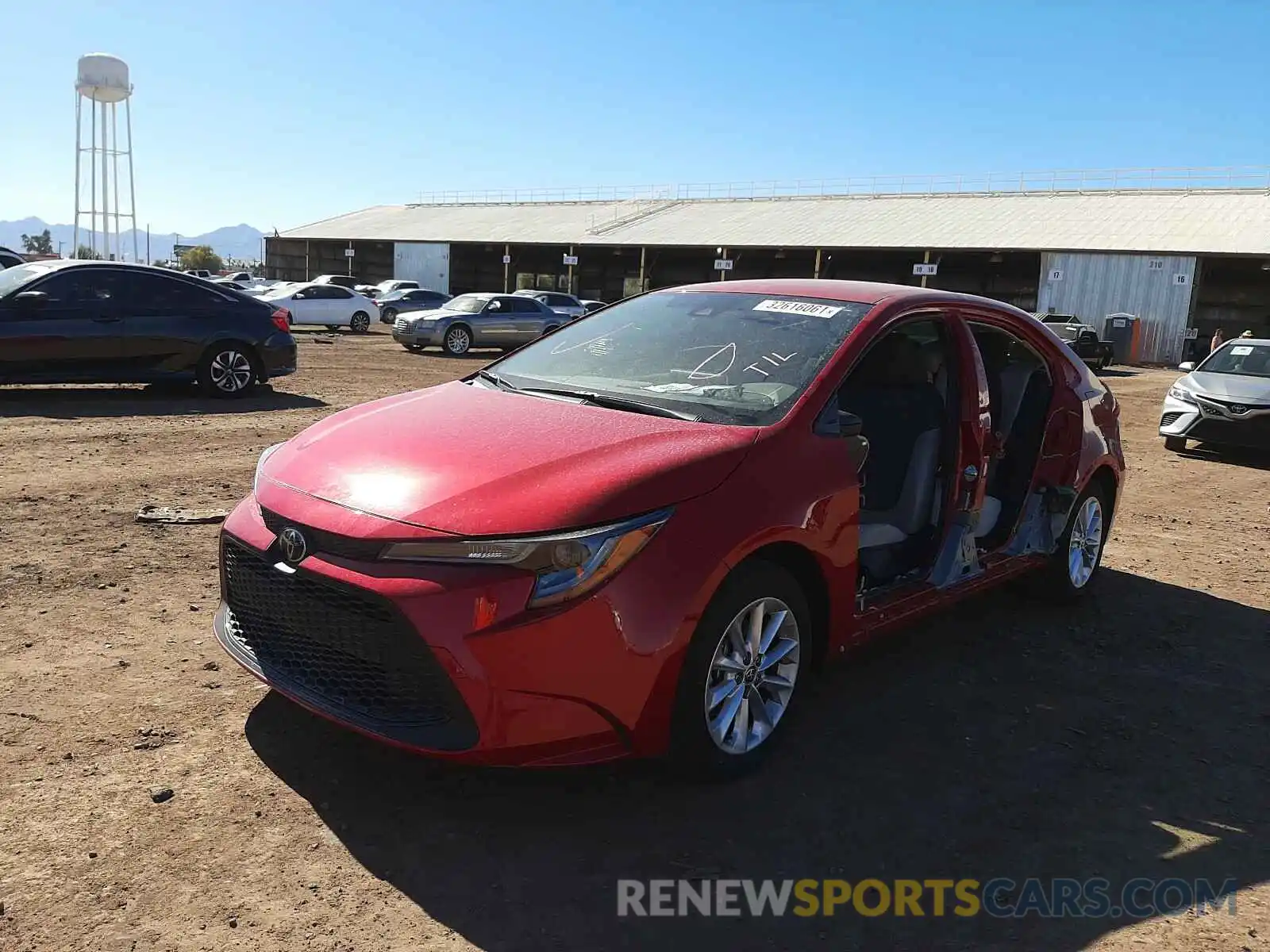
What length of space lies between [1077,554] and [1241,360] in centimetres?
914

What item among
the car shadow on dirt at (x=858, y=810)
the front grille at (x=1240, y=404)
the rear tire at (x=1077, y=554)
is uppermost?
the front grille at (x=1240, y=404)

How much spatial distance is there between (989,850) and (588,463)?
1747 mm

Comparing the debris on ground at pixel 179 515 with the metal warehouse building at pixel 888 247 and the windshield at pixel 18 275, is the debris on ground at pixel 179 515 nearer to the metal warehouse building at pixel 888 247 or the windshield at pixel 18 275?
the windshield at pixel 18 275

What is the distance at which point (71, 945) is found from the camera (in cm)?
238

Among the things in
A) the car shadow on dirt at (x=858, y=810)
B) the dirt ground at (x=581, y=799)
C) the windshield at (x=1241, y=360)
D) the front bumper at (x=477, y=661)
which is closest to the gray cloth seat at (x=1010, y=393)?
the dirt ground at (x=581, y=799)

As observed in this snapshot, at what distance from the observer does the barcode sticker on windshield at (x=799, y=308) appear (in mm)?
4141

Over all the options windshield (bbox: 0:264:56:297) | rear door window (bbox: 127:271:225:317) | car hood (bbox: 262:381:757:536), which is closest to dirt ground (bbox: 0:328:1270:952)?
car hood (bbox: 262:381:757:536)

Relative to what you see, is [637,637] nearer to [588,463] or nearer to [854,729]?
[588,463]

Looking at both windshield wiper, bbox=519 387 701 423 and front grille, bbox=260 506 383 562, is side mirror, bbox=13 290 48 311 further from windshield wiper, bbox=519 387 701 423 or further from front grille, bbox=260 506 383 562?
front grille, bbox=260 506 383 562

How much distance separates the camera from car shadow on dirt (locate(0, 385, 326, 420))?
394 inches

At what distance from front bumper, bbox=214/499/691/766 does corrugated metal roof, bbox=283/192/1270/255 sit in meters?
35.2

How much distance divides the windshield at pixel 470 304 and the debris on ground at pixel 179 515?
54.8 feet

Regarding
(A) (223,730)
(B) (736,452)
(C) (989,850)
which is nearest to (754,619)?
(B) (736,452)

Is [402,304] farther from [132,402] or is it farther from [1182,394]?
[1182,394]
